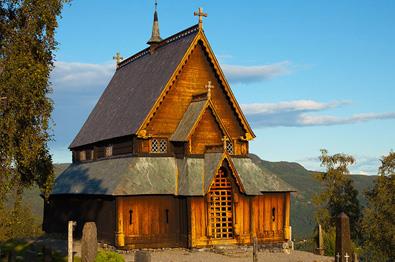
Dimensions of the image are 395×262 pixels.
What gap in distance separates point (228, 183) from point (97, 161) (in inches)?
480

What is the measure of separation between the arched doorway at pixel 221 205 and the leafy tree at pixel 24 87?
11.8 m

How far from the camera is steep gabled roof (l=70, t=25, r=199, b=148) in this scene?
1421 inches

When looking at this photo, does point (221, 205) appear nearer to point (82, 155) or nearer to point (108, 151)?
point (108, 151)

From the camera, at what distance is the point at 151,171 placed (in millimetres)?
33688

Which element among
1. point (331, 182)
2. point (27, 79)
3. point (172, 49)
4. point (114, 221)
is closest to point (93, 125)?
point (172, 49)

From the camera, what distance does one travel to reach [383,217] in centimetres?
5188

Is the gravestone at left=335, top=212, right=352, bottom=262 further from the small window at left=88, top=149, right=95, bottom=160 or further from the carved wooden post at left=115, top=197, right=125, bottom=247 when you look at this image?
the small window at left=88, top=149, right=95, bottom=160

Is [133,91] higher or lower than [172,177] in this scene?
higher

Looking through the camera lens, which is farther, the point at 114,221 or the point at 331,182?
the point at 331,182

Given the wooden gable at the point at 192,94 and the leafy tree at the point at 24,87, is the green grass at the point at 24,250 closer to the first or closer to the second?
the leafy tree at the point at 24,87

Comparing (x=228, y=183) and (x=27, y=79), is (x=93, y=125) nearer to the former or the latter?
(x=228, y=183)

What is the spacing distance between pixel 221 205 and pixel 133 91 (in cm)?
1236

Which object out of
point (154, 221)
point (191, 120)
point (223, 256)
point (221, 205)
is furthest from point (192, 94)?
point (223, 256)

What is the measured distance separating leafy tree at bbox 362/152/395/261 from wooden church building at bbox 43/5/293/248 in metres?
19.7
